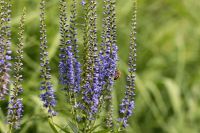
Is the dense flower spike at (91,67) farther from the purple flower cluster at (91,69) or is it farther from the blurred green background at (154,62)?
the blurred green background at (154,62)

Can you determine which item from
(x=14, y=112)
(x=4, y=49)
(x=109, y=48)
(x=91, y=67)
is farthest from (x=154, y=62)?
→ (x=4, y=49)

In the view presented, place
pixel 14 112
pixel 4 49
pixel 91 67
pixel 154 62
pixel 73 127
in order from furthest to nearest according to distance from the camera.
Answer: pixel 154 62 < pixel 73 127 < pixel 91 67 < pixel 14 112 < pixel 4 49

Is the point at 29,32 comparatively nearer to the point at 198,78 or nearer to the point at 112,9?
the point at 198,78

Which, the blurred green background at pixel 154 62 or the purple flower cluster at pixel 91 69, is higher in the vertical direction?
the blurred green background at pixel 154 62

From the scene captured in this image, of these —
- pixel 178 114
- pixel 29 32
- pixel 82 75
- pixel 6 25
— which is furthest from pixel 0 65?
pixel 178 114

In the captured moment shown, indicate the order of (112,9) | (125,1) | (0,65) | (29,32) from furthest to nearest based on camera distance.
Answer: (125,1), (29,32), (112,9), (0,65)

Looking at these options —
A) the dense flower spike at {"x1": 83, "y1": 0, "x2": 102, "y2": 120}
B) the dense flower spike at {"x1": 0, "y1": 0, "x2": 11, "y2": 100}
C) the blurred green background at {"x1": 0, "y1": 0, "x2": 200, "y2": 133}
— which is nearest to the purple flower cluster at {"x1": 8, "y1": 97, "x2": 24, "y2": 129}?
the dense flower spike at {"x1": 0, "y1": 0, "x2": 11, "y2": 100}

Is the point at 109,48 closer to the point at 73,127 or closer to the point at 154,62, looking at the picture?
the point at 73,127

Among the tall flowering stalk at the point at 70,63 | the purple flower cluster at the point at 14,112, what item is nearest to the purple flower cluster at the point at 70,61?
the tall flowering stalk at the point at 70,63
